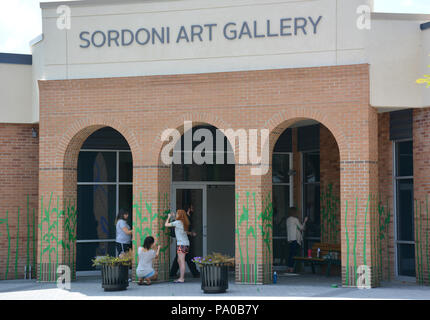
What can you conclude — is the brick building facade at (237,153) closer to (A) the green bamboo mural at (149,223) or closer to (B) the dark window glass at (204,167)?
(A) the green bamboo mural at (149,223)

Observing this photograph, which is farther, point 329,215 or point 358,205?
point 329,215

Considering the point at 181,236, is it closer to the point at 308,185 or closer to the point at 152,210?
the point at 152,210

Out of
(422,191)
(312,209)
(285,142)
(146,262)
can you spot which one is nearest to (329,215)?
(312,209)

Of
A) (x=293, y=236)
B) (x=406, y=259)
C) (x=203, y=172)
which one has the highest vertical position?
(x=203, y=172)

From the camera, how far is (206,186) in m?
19.6

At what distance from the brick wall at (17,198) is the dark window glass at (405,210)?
975 centimetres

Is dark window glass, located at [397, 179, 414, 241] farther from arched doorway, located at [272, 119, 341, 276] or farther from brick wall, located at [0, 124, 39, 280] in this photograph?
brick wall, located at [0, 124, 39, 280]

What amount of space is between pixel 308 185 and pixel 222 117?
16.1 feet

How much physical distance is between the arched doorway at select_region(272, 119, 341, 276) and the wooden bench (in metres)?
0.17

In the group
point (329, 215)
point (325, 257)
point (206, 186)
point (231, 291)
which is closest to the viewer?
point (231, 291)

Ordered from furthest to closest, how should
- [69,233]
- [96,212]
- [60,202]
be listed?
[96,212] → [69,233] → [60,202]

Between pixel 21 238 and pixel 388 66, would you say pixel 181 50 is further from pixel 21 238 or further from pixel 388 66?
pixel 21 238

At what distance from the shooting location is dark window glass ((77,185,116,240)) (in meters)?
19.1
